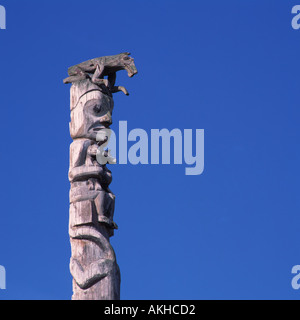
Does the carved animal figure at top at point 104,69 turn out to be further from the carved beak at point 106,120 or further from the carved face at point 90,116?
the carved beak at point 106,120

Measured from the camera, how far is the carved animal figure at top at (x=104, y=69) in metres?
12.1

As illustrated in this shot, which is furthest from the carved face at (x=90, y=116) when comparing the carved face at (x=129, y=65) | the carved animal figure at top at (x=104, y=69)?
the carved face at (x=129, y=65)

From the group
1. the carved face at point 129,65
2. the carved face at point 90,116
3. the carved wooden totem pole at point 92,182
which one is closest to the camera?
the carved wooden totem pole at point 92,182

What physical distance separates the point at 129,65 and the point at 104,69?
1.31ft

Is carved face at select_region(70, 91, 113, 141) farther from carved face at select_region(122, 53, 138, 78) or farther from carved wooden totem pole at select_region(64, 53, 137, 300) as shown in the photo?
carved face at select_region(122, 53, 138, 78)

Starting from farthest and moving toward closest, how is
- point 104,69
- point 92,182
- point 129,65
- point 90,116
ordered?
point 104,69
point 129,65
point 90,116
point 92,182

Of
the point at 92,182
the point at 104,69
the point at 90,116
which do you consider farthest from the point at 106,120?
the point at 92,182

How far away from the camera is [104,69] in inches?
481

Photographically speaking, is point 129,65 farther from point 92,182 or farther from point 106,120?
point 92,182
